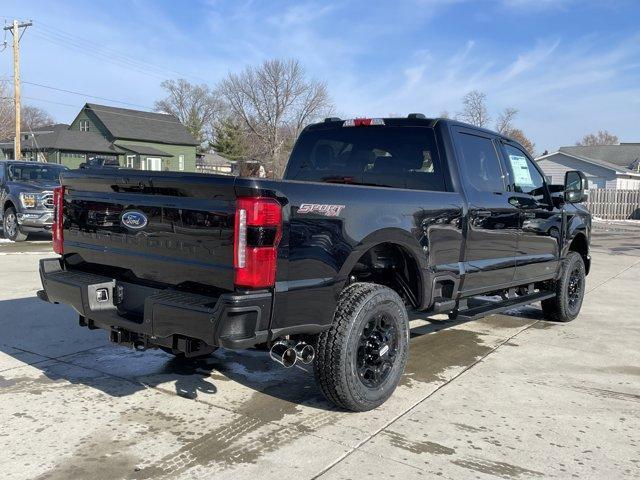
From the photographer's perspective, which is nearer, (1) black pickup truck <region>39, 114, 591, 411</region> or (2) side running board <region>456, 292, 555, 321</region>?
(1) black pickup truck <region>39, 114, 591, 411</region>

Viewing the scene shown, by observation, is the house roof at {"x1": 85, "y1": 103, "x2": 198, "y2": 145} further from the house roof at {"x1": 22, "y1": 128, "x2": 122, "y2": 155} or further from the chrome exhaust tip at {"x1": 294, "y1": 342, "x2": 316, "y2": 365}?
the chrome exhaust tip at {"x1": 294, "y1": 342, "x2": 316, "y2": 365}

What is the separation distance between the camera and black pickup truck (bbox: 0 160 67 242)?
42.0 feet

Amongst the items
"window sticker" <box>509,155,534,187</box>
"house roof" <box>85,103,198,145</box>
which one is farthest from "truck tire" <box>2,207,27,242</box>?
"house roof" <box>85,103,198,145</box>

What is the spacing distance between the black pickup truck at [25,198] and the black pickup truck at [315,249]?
9148 mm

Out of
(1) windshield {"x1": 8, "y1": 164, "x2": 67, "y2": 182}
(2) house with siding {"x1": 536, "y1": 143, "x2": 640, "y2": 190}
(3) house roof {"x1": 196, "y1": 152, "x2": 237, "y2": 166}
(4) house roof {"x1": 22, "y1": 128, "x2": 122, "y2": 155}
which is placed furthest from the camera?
(3) house roof {"x1": 196, "y1": 152, "x2": 237, "y2": 166}

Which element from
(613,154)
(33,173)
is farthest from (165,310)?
(613,154)

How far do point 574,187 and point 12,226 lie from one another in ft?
39.2

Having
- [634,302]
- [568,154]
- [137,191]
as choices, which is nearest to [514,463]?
[137,191]

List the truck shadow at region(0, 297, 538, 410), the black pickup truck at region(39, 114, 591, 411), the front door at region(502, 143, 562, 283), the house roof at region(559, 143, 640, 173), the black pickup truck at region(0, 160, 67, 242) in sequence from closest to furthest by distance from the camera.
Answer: the black pickup truck at region(39, 114, 591, 411)
the truck shadow at region(0, 297, 538, 410)
the front door at region(502, 143, 562, 283)
the black pickup truck at region(0, 160, 67, 242)
the house roof at region(559, 143, 640, 173)

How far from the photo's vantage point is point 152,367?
189 inches

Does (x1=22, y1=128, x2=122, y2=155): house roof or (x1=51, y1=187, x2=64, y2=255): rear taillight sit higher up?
(x1=22, y1=128, x2=122, y2=155): house roof

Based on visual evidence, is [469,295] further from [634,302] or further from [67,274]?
[634,302]

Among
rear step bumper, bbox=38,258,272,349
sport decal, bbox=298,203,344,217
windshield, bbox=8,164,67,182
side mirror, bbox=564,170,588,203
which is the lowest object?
rear step bumper, bbox=38,258,272,349

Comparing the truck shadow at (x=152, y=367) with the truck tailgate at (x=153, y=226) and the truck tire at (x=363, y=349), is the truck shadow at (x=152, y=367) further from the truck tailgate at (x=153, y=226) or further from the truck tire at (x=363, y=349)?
the truck tailgate at (x=153, y=226)
